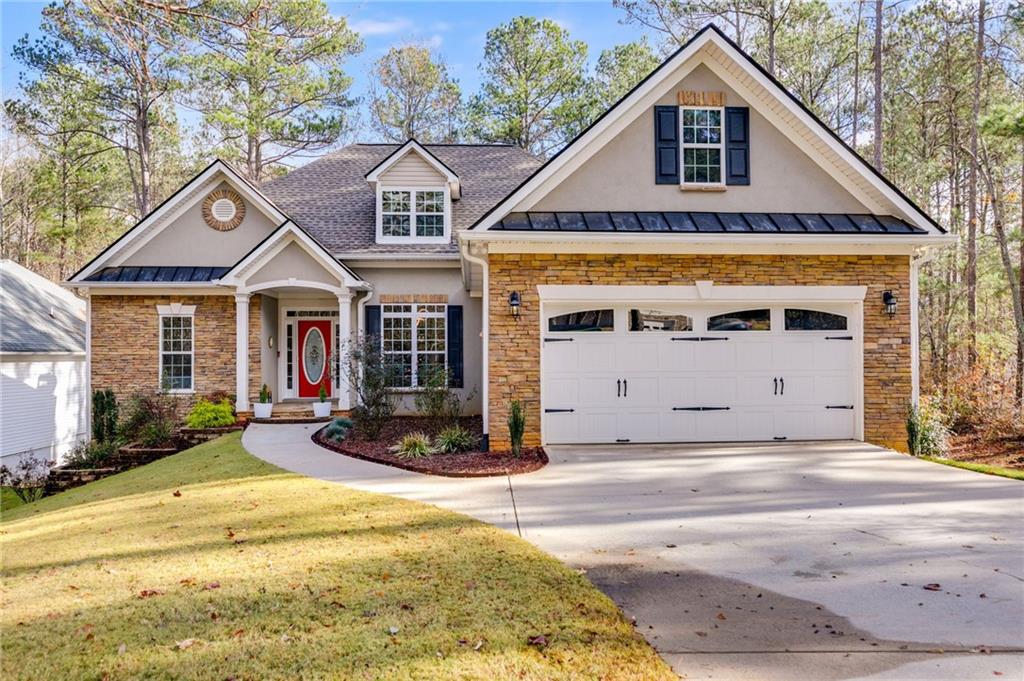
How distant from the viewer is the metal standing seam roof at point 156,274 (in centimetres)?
1458

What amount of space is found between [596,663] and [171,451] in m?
12.0

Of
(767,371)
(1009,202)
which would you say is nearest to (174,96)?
(767,371)

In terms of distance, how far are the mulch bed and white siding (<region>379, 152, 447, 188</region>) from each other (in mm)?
6566

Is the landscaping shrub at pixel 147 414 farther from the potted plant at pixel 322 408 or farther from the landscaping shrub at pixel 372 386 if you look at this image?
the landscaping shrub at pixel 372 386

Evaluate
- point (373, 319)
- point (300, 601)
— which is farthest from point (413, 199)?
point (300, 601)

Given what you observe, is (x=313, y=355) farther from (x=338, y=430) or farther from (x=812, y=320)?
(x=812, y=320)

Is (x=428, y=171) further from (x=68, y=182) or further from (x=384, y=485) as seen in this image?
(x=68, y=182)

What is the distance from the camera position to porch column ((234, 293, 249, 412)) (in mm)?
13727

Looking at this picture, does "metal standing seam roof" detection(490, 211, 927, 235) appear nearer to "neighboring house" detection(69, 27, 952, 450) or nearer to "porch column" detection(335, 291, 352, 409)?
"neighboring house" detection(69, 27, 952, 450)

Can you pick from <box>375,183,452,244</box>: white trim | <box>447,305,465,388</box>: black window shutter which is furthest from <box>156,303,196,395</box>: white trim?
<box>447,305,465,388</box>: black window shutter

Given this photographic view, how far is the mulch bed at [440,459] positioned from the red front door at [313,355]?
3751mm

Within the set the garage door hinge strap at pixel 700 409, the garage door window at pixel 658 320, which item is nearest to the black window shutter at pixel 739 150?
the garage door window at pixel 658 320

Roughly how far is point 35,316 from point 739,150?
825 inches

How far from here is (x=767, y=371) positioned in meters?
10.5
